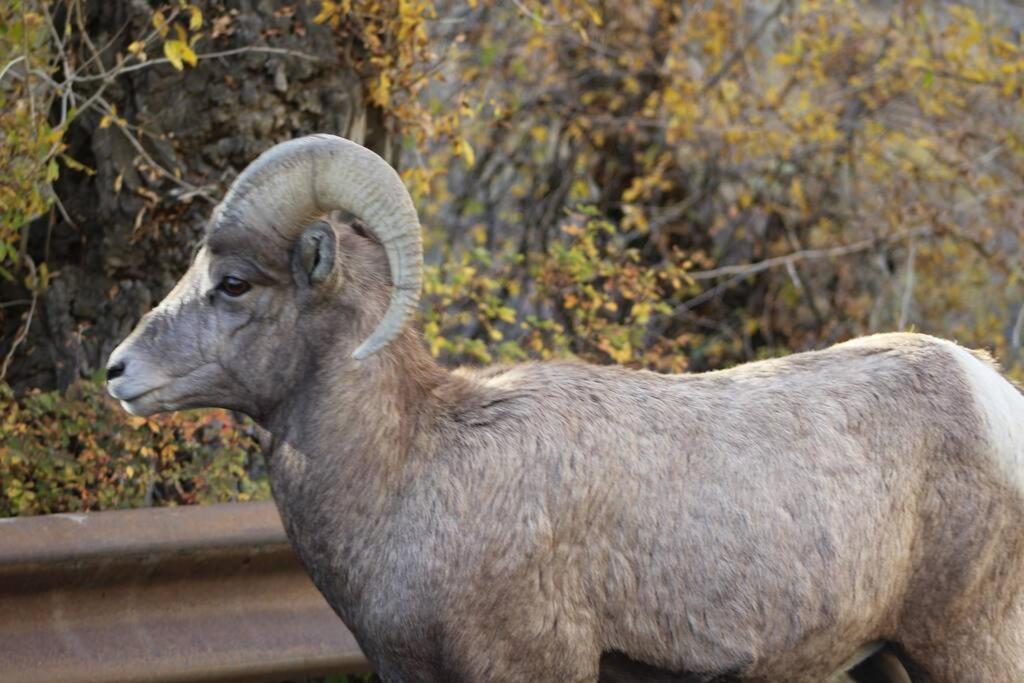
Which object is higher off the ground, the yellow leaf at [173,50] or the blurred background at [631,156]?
the yellow leaf at [173,50]

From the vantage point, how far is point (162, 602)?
4777mm

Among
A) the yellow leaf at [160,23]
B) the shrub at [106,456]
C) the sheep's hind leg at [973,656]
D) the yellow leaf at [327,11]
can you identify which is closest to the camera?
the sheep's hind leg at [973,656]

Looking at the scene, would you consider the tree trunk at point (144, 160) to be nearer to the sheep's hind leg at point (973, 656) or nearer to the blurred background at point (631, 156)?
the blurred background at point (631, 156)

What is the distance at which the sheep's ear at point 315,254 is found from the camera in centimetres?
418

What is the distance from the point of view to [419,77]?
686 centimetres

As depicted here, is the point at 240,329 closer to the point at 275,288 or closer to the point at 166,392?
the point at 275,288

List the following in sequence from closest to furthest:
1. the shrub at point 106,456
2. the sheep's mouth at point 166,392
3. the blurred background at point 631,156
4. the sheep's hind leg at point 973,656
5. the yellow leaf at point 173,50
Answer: the sheep's mouth at point 166,392, the sheep's hind leg at point 973,656, the shrub at point 106,456, the yellow leaf at point 173,50, the blurred background at point 631,156

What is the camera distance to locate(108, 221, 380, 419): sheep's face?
167 inches

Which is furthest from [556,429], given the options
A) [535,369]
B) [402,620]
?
[402,620]

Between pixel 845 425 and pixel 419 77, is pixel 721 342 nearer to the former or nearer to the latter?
pixel 419 77

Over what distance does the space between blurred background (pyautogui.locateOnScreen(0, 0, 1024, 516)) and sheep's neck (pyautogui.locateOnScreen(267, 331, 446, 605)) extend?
2.36 metres

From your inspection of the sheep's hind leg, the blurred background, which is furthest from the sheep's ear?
the blurred background

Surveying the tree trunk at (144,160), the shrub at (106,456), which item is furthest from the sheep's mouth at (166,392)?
the tree trunk at (144,160)

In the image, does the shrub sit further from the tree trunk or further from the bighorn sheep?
the bighorn sheep
